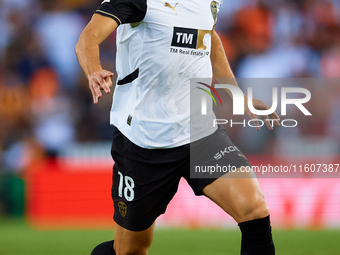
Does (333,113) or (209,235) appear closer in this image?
(209,235)

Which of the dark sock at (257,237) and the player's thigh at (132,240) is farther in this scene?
the player's thigh at (132,240)

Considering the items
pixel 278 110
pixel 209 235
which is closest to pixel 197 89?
pixel 209 235

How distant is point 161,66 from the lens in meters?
3.25

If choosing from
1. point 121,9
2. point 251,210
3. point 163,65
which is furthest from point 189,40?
point 251,210

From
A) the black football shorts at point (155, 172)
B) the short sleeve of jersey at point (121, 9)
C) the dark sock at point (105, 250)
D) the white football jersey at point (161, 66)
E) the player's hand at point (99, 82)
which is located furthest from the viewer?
the dark sock at point (105, 250)

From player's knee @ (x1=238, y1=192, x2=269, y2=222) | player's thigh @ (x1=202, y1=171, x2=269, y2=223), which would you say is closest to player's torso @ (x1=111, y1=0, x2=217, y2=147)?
player's thigh @ (x1=202, y1=171, x2=269, y2=223)

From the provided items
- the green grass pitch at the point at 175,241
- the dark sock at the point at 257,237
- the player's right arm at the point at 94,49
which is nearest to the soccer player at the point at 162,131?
the dark sock at the point at 257,237

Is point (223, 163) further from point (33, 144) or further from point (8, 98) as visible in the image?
point (8, 98)

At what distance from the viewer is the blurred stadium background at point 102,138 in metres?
6.55

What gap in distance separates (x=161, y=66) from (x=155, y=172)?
2.24 feet

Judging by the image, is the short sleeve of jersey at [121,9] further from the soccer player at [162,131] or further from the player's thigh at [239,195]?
the player's thigh at [239,195]

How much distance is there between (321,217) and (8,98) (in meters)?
5.44

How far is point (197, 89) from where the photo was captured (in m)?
3.41

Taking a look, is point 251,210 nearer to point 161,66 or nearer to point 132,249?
point 132,249
